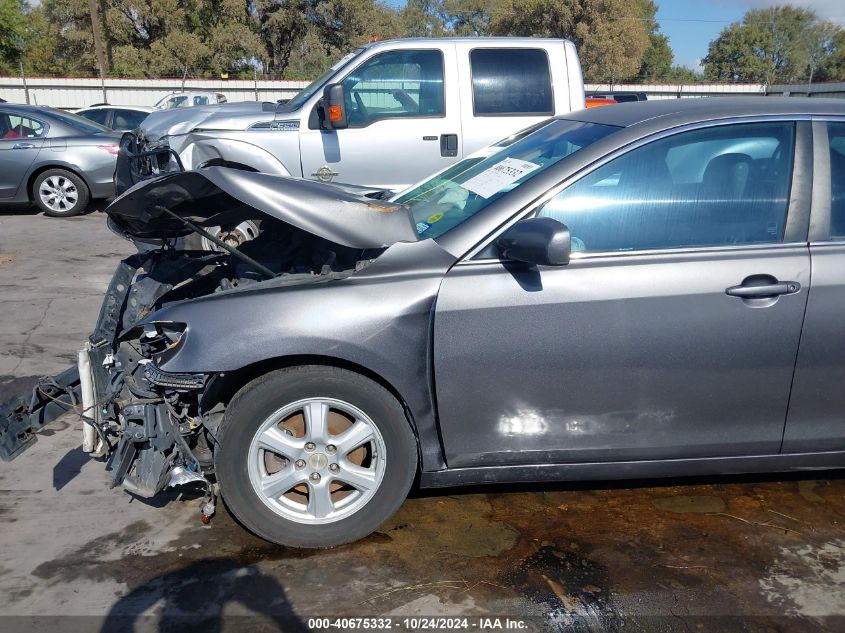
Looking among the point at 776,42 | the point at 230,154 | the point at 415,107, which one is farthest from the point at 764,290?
the point at 776,42

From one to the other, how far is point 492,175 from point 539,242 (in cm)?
81

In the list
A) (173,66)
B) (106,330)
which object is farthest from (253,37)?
(106,330)

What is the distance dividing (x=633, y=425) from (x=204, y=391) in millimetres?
1757

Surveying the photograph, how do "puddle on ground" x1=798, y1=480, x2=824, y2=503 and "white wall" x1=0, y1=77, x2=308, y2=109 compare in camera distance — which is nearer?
"puddle on ground" x1=798, y1=480, x2=824, y2=503

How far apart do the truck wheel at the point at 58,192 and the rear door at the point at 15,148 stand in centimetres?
26

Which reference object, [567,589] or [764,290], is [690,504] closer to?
[567,589]

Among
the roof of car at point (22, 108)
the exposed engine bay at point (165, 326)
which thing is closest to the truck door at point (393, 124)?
the exposed engine bay at point (165, 326)

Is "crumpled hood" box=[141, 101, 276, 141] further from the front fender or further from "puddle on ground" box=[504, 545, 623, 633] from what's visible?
"puddle on ground" box=[504, 545, 623, 633]

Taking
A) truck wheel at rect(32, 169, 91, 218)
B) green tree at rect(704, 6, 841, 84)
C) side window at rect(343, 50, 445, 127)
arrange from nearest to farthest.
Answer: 1. side window at rect(343, 50, 445, 127)
2. truck wheel at rect(32, 169, 91, 218)
3. green tree at rect(704, 6, 841, 84)

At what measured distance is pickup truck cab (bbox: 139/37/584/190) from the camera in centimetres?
732

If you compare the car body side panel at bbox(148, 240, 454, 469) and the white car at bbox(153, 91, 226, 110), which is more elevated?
the white car at bbox(153, 91, 226, 110)

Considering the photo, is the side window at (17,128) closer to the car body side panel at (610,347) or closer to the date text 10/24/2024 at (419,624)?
the car body side panel at (610,347)

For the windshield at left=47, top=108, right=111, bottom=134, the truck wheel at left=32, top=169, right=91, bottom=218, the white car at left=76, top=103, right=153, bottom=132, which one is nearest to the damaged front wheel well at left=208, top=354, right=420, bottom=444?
the truck wheel at left=32, top=169, right=91, bottom=218

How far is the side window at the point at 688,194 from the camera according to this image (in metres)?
3.08
